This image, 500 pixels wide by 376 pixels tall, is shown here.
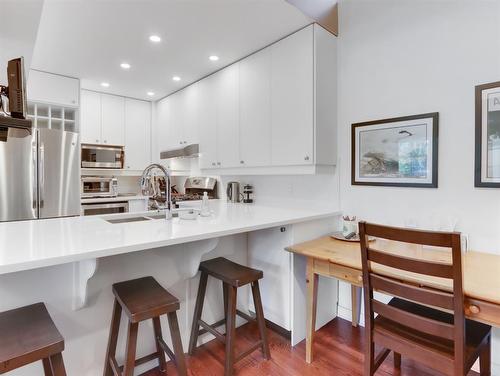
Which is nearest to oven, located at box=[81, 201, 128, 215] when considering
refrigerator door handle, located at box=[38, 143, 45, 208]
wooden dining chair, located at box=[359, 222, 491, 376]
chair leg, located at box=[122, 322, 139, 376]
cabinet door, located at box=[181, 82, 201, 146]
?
refrigerator door handle, located at box=[38, 143, 45, 208]

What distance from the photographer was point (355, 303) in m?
2.32

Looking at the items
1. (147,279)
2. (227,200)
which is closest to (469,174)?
(147,279)

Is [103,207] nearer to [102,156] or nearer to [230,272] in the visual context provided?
[102,156]

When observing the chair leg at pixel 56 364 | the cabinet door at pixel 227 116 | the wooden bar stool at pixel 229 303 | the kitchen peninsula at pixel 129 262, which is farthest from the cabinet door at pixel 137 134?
the chair leg at pixel 56 364

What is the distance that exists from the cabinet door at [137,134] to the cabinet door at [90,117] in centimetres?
40

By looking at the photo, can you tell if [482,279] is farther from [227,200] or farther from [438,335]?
[227,200]

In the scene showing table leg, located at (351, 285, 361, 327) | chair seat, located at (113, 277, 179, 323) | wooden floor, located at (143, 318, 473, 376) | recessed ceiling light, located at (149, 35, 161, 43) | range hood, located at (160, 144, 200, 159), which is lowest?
wooden floor, located at (143, 318, 473, 376)

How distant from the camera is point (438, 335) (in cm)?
125

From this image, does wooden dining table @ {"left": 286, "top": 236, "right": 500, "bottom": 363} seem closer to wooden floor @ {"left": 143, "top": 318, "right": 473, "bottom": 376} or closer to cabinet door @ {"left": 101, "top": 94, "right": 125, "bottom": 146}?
wooden floor @ {"left": 143, "top": 318, "right": 473, "bottom": 376}

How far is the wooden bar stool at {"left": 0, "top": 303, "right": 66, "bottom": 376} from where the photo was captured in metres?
1.00

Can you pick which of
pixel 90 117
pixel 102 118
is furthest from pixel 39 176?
pixel 102 118

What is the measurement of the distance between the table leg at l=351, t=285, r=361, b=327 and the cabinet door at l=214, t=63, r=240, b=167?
1596 mm

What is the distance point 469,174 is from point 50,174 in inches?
149

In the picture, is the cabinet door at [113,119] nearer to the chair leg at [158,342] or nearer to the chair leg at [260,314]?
the chair leg at [158,342]
